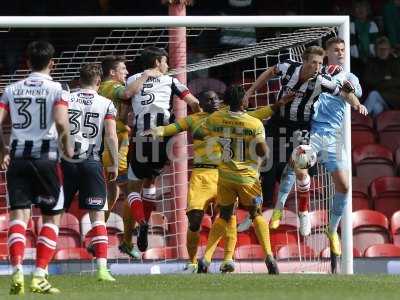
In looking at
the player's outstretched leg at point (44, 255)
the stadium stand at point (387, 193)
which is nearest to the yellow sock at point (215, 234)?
the player's outstretched leg at point (44, 255)

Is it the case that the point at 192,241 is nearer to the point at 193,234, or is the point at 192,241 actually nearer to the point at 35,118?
the point at 193,234

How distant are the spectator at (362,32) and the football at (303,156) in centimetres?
518

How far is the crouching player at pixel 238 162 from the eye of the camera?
13641 millimetres

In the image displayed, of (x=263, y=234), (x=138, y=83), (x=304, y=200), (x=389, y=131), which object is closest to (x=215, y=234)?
(x=263, y=234)

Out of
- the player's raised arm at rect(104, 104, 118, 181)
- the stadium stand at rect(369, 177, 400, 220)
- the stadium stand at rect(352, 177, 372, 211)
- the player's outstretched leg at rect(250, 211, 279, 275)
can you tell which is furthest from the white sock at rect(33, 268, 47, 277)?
the stadium stand at rect(369, 177, 400, 220)

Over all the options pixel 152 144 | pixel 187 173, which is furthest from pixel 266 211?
pixel 152 144

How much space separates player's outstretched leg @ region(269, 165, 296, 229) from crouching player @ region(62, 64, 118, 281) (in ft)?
7.33

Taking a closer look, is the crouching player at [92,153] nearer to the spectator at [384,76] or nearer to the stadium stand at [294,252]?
the stadium stand at [294,252]

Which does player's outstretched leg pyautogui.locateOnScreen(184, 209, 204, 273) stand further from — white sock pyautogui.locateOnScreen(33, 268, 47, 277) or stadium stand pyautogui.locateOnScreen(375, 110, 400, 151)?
stadium stand pyautogui.locateOnScreen(375, 110, 400, 151)

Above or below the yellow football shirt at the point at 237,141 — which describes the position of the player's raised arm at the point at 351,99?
above

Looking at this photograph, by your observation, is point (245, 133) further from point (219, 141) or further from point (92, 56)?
point (92, 56)

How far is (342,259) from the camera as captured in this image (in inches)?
570

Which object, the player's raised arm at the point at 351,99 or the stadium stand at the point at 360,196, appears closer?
the player's raised arm at the point at 351,99

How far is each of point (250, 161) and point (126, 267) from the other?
210 cm
